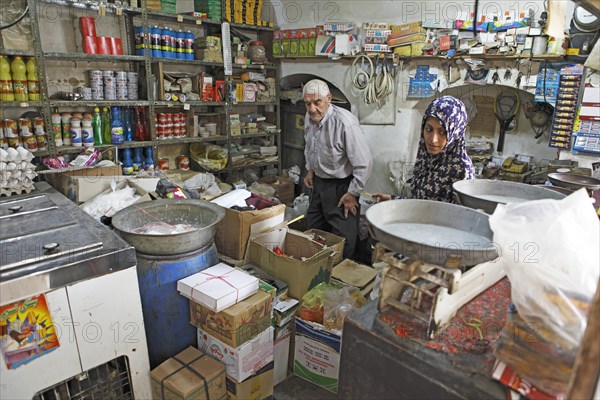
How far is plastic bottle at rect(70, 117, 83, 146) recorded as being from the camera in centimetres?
345

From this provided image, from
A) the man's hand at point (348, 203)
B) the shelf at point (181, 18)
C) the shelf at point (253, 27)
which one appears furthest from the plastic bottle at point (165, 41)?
the man's hand at point (348, 203)

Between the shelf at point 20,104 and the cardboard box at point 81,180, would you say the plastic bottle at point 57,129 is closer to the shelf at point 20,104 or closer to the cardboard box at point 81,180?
the shelf at point 20,104

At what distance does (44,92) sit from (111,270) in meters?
2.43

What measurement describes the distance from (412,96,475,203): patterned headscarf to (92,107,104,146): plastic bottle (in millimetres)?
2914

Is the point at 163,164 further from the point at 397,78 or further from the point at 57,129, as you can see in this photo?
the point at 397,78

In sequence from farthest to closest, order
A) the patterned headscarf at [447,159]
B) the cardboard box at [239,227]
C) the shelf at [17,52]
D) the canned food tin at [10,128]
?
the canned food tin at [10,128] → the shelf at [17,52] → the cardboard box at [239,227] → the patterned headscarf at [447,159]

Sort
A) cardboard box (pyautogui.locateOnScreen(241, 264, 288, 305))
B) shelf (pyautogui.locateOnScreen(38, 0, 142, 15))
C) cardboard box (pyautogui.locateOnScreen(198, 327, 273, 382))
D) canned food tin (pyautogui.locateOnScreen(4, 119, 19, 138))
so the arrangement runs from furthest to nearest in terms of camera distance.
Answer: shelf (pyautogui.locateOnScreen(38, 0, 142, 15)) < canned food tin (pyautogui.locateOnScreen(4, 119, 19, 138)) < cardboard box (pyautogui.locateOnScreen(241, 264, 288, 305)) < cardboard box (pyautogui.locateOnScreen(198, 327, 273, 382))

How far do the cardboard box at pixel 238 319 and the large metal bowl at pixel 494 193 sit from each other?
1.03 metres

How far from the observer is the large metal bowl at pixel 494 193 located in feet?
4.59

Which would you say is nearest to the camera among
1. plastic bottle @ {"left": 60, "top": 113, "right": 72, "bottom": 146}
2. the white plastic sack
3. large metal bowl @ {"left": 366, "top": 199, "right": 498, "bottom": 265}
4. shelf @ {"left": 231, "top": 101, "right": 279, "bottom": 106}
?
the white plastic sack

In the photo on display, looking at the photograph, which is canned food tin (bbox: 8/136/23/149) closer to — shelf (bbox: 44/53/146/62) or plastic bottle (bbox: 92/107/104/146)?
plastic bottle (bbox: 92/107/104/146)

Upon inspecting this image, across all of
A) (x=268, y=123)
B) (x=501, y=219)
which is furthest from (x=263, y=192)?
(x=501, y=219)

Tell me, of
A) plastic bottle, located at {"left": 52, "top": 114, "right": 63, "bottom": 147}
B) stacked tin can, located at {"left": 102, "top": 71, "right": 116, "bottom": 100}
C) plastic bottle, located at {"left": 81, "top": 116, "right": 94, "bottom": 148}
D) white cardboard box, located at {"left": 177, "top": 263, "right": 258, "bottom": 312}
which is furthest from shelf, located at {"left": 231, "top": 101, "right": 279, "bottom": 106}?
white cardboard box, located at {"left": 177, "top": 263, "right": 258, "bottom": 312}

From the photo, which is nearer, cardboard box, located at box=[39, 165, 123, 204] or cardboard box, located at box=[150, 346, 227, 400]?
cardboard box, located at box=[150, 346, 227, 400]
